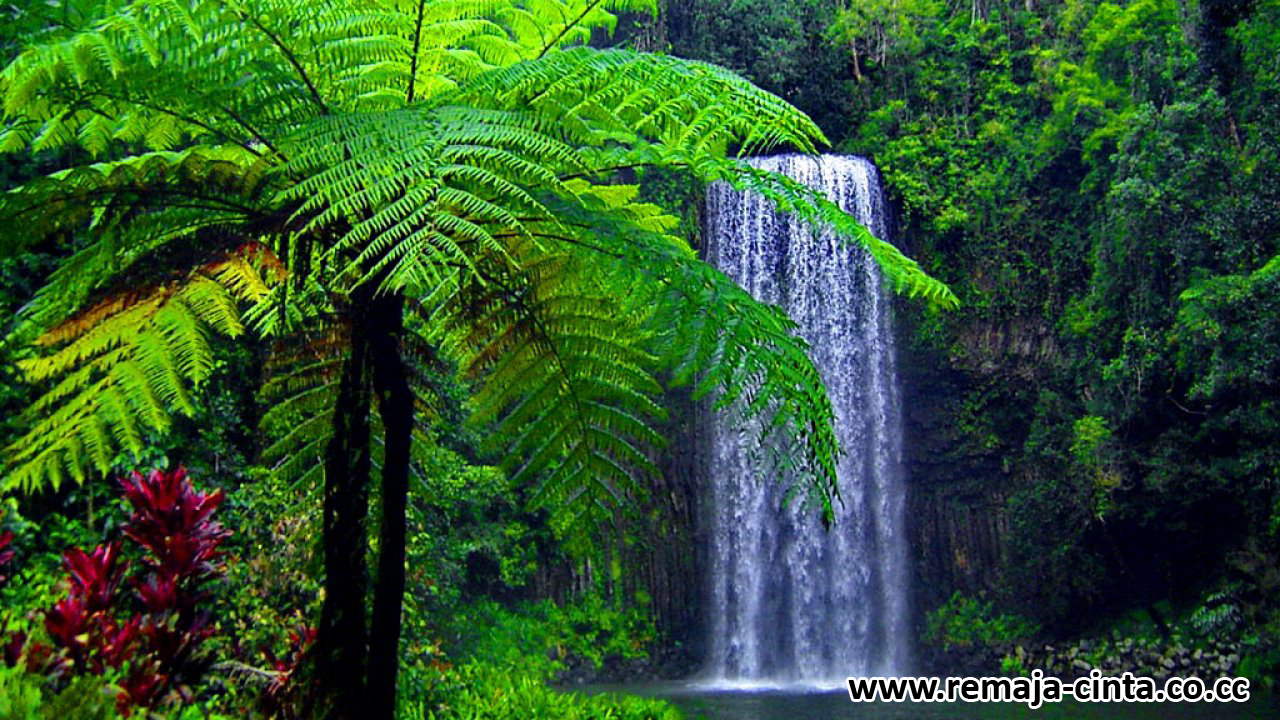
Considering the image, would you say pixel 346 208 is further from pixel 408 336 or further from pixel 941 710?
pixel 941 710

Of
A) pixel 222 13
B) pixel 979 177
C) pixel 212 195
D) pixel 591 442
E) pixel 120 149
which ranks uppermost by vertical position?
pixel 979 177

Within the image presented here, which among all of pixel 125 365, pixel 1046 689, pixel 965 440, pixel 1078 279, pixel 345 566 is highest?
pixel 1078 279

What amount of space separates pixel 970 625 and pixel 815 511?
2961 mm

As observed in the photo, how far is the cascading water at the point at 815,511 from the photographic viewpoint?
52.5ft

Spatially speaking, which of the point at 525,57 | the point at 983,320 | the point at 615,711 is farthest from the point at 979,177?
the point at 525,57

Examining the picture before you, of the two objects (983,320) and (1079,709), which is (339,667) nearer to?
(1079,709)

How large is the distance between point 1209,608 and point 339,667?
46.7 feet

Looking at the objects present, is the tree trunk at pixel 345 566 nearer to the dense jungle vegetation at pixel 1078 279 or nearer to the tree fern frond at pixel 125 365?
the tree fern frond at pixel 125 365

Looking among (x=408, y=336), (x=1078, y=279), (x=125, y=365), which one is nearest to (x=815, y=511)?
(x=1078, y=279)

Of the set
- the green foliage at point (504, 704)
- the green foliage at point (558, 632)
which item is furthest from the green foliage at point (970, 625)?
the green foliage at point (504, 704)

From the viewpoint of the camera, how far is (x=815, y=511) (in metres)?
16.7

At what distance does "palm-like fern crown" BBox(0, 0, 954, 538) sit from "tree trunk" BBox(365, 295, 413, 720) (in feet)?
0.50

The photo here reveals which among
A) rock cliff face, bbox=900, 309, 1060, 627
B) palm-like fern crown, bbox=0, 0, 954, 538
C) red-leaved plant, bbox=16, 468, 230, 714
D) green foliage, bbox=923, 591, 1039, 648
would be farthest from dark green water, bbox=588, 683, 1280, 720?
palm-like fern crown, bbox=0, 0, 954, 538

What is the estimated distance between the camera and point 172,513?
476cm
